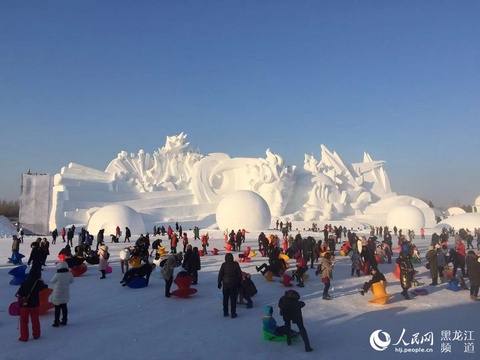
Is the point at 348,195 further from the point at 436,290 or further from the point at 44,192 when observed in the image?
the point at 436,290

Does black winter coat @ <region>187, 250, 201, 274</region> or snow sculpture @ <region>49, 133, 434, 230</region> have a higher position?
snow sculpture @ <region>49, 133, 434, 230</region>

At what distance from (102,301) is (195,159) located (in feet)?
143

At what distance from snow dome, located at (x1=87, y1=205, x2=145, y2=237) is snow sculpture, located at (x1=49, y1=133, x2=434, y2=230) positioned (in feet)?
27.1

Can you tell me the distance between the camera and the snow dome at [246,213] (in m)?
27.7

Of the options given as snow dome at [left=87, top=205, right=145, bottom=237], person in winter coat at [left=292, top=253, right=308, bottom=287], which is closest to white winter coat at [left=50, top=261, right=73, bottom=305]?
person in winter coat at [left=292, top=253, right=308, bottom=287]

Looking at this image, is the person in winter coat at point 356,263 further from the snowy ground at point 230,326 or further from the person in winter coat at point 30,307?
the person in winter coat at point 30,307

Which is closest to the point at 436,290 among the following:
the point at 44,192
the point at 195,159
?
the point at 44,192

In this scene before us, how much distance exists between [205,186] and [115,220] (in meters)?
18.5

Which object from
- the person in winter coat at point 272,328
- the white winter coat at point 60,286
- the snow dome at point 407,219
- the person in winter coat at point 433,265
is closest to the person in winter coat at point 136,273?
the white winter coat at point 60,286

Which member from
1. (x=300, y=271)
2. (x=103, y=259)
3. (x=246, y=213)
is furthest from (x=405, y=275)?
(x=246, y=213)

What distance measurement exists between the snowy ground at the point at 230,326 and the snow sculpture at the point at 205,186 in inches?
1189

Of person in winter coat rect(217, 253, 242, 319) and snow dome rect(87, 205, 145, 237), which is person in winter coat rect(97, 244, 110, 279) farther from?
snow dome rect(87, 205, 145, 237)

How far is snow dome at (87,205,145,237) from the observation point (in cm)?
2700

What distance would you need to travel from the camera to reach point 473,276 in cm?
735
